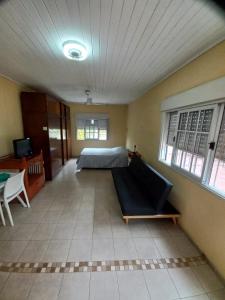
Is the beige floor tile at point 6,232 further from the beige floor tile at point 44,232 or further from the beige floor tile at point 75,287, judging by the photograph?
the beige floor tile at point 75,287

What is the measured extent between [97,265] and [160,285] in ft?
2.16

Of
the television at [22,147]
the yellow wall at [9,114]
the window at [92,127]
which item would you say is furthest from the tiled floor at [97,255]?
the window at [92,127]

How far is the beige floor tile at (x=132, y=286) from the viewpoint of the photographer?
1.27 meters

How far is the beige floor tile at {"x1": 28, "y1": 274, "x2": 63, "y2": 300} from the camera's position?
1253 millimetres

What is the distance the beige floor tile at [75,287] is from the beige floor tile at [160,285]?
1.97 feet

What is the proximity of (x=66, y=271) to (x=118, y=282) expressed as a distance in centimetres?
55

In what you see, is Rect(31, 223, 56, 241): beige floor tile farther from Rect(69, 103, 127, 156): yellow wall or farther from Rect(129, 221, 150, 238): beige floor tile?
Rect(69, 103, 127, 156): yellow wall

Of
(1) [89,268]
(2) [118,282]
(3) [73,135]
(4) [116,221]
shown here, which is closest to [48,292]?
(1) [89,268]

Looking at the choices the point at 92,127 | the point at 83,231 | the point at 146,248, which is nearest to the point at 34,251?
the point at 83,231

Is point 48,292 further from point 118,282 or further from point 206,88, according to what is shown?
point 206,88

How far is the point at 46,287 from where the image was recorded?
1.32 meters

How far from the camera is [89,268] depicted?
59.5 inches

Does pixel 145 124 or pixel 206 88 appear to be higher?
pixel 206 88

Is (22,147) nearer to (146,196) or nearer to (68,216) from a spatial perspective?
(68,216)
